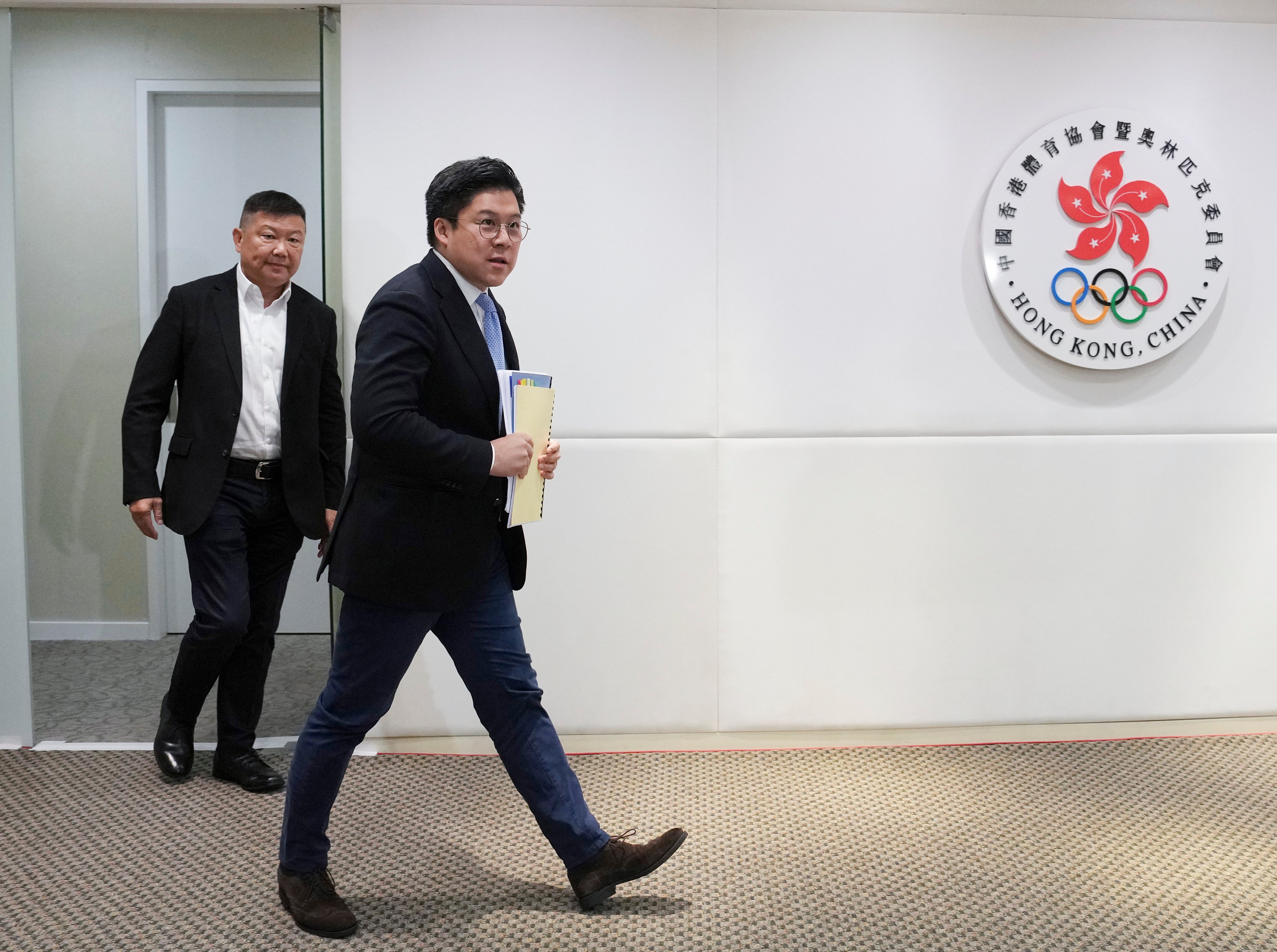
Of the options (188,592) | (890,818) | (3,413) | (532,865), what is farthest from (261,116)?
(890,818)

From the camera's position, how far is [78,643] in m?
3.18

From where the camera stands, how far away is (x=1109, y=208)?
3.03 m

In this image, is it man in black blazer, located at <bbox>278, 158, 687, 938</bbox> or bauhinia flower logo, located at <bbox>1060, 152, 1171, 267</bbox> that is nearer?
man in black blazer, located at <bbox>278, 158, 687, 938</bbox>

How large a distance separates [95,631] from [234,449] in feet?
3.30

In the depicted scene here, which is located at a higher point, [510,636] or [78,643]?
[510,636]

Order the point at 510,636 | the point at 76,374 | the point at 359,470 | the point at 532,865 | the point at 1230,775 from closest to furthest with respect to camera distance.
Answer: the point at 359,470 → the point at 510,636 → the point at 532,865 → the point at 1230,775 → the point at 76,374

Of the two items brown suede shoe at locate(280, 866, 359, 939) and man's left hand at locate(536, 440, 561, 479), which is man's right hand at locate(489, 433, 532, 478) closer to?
man's left hand at locate(536, 440, 561, 479)

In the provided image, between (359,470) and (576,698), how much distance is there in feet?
4.58

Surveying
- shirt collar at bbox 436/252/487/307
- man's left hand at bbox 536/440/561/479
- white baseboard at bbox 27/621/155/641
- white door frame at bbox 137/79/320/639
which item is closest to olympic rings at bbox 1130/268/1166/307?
man's left hand at bbox 536/440/561/479

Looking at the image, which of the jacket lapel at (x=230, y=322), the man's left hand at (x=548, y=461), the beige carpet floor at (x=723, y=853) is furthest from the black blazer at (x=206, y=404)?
the man's left hand at (x=548, y=461)

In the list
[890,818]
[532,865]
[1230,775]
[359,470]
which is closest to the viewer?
[359,470]

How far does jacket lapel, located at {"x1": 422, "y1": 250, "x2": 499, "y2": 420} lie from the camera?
1.89 meters

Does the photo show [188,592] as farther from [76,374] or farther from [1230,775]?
[1230,775]

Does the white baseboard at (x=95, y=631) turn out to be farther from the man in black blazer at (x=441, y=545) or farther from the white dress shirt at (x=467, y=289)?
the white dress shirt at (x=467, y=289)
